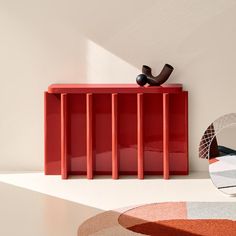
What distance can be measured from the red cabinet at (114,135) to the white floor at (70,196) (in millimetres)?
89

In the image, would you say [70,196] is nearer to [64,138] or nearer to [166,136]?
[64,138]

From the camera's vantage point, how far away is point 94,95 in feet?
12.1

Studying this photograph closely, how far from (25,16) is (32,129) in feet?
2.28

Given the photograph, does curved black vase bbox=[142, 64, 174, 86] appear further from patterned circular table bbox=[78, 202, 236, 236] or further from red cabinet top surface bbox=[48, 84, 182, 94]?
patterned circular table bbox=[78, 202, 236, 236]

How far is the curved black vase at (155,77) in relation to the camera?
143 inches

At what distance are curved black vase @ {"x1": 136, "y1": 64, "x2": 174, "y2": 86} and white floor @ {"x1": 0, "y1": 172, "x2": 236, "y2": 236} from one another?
57 centimetres

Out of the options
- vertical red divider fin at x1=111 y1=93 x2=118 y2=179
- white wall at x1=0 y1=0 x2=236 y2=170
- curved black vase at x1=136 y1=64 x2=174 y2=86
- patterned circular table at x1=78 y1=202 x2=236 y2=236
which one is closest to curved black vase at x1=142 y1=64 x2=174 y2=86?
curved black vase at x1=136 y1=64 x2=174 y2=86

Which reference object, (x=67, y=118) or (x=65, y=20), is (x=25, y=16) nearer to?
(x=65, y=20)

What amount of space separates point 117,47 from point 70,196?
1022 millimetres

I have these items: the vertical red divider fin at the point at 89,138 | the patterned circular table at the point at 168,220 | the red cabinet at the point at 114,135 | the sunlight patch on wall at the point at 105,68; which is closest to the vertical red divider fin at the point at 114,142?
the red cabinet at the point at 114,135

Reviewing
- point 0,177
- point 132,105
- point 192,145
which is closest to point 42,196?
point 0,177

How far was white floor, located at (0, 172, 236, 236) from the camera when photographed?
111 inches

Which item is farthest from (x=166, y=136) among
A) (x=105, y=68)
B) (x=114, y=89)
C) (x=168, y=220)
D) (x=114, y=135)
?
(x=168, y=220)

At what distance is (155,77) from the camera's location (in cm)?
368
